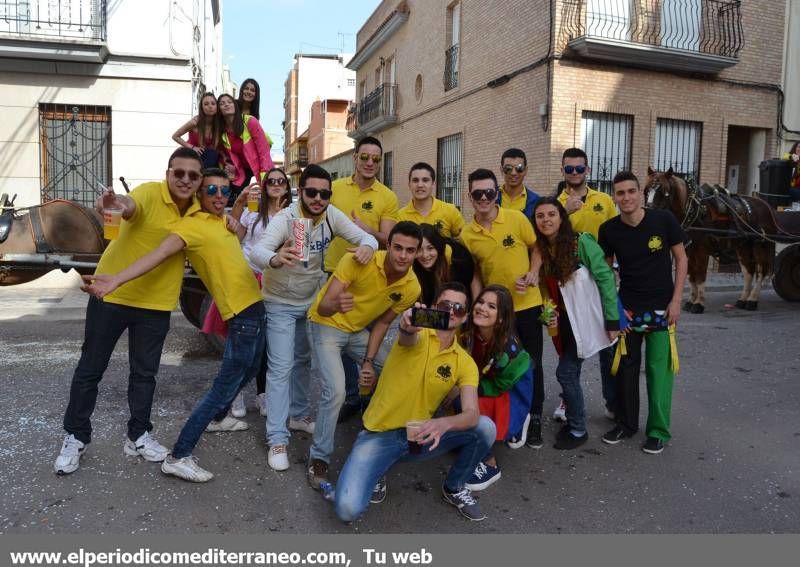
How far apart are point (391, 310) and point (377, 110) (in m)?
20.0

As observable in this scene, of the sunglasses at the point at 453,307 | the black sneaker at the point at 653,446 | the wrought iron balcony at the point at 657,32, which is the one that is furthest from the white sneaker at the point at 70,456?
the wrought iron balcony at the point at 657,32

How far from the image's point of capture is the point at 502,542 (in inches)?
124

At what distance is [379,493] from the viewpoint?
140 inches

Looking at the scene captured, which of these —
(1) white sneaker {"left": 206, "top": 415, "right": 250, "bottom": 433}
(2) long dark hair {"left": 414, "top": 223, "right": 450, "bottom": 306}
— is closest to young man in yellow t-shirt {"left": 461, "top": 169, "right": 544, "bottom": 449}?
(2) long dark hair {"left": 414, "top": 223, "right": 450, "bottom": 306}

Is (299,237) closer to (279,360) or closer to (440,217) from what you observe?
(279,360)

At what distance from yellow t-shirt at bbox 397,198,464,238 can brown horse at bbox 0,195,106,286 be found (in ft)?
10.9

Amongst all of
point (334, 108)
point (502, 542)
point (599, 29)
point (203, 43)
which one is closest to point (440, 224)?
point (502, 542)

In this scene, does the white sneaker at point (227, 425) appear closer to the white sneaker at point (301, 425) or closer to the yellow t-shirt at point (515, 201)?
the white sneaker at point (301, 425)

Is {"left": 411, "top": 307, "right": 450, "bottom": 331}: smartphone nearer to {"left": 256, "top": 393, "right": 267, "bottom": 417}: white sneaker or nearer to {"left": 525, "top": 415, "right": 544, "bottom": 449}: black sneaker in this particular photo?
{"left": 525, "top": 415, "right": 544, "bottom": 449}: black sneaker

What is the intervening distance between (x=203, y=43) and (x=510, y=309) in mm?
13695

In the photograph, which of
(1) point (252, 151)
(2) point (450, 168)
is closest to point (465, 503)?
(1) point (252, 151)

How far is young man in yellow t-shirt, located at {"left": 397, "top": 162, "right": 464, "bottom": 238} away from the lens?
456 centimetres

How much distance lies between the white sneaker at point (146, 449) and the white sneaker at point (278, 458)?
0.61m

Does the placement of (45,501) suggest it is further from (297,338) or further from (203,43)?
(203,43)
